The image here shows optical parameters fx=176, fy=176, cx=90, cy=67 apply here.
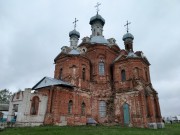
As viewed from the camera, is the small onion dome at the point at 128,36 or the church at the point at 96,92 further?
the small onion dome at the point at 128,36

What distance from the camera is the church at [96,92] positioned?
18734 millimetres

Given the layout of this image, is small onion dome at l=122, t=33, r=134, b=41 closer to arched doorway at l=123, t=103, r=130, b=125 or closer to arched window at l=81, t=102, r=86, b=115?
arched doorway at l=123, t=103, r=130, b=125

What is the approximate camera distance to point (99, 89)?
77.6ft

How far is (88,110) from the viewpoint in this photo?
22.2 meters

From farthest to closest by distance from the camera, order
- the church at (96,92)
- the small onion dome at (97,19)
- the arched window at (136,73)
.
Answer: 1. the small onion dome at (97,19)
2. the arched window at (136,73)
3. the church at (96,92)

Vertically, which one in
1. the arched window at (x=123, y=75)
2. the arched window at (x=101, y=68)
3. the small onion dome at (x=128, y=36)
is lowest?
the arched window at (x=123, y=75)

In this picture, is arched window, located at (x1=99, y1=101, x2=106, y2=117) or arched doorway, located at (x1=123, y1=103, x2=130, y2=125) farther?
arched window, located at (x1=99, y1=101, x2=106, y2=117)

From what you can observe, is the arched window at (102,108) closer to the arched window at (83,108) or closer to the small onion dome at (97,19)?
the arched window at (83,108)

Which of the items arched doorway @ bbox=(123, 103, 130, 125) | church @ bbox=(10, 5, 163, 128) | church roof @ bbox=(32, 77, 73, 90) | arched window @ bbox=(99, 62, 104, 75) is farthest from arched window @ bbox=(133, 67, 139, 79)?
church roof @ bbox=(32, 77, 73, 90)

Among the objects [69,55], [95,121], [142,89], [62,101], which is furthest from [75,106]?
[142,89]

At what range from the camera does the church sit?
18.7 meters

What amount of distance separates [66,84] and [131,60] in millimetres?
9073

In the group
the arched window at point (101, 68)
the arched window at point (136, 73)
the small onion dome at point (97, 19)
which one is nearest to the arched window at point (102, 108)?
the arched window at point (101, 68)

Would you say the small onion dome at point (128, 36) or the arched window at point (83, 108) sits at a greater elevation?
the small onion dome at point (128, 36)
